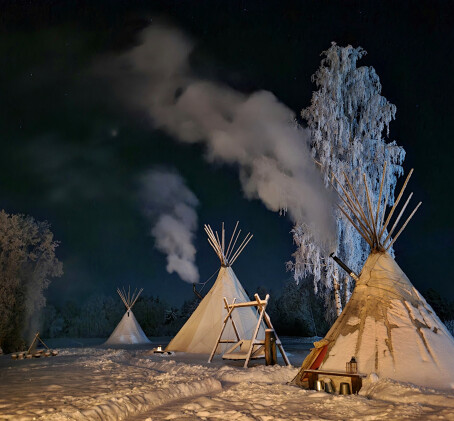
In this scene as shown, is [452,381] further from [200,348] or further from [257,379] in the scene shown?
[200,348]

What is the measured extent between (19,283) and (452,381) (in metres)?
14.2

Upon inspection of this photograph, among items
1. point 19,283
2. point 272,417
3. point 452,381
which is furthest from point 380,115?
point 19,283

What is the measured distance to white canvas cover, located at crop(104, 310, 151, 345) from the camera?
17109mm

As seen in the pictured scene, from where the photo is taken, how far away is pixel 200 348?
10.6 meters

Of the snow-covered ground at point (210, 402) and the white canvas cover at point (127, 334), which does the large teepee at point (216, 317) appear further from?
the white canvas cover at point (127, 334)

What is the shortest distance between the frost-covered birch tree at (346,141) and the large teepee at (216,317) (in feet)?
7.48

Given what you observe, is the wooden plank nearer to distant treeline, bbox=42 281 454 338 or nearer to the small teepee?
the small teepee

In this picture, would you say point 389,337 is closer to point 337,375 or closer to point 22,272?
point 337,375

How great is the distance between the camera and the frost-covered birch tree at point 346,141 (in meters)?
12.4

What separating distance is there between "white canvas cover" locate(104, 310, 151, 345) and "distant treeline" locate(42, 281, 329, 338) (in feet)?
26.0

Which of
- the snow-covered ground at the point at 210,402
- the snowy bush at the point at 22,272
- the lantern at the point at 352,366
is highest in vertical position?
the snowy bush at the point at 22,272

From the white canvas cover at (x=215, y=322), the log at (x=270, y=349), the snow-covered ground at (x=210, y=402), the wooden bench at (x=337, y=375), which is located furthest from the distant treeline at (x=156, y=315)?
the snow-covered ground at (x=210, y=402)

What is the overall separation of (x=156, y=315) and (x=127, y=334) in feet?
57.7

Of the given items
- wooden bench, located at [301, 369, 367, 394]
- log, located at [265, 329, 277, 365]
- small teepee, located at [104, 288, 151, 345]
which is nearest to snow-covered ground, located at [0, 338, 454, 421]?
wooden bench, located at [301, 369, 367, 394]
